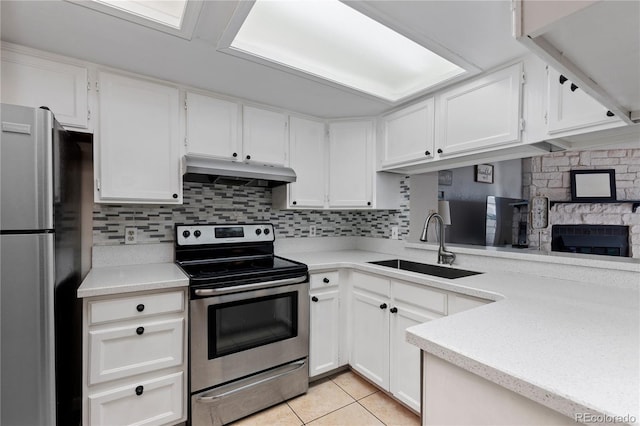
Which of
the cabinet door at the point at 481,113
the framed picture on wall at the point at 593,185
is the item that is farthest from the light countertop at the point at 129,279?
the framed picture on wall at the point at 593,185

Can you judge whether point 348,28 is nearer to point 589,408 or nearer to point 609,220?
point 589,408

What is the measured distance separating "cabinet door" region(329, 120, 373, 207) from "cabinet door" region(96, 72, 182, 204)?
1.26 metres

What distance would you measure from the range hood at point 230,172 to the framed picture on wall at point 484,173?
233 cm

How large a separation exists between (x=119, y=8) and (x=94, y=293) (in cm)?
131

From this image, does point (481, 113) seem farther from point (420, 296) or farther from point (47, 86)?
point (47, 86)

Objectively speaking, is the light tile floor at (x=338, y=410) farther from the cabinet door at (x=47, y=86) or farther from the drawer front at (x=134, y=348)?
the cabinet door at (x=47, y=86)

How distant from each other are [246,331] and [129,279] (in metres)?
0.73

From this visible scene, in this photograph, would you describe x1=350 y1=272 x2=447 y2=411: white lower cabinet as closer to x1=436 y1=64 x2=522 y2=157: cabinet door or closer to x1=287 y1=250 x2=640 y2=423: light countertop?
x1=287 y1=250 x2=640 y2=423: light countertop

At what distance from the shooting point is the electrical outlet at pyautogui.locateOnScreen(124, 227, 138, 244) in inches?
80.7

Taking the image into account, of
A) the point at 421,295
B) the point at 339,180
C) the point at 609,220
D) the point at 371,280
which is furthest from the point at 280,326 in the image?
the point at 609,220

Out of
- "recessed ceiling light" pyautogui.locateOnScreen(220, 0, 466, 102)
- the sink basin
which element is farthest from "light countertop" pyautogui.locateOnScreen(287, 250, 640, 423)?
A: "recessed ceiling light" pyautogui.locateOnScreen(220, 0, 466, 102)

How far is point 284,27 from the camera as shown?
1590 millimetres

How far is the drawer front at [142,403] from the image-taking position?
1.50 meters

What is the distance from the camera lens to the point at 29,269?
1209 millimetres
